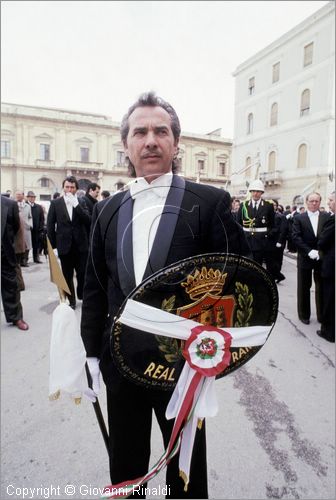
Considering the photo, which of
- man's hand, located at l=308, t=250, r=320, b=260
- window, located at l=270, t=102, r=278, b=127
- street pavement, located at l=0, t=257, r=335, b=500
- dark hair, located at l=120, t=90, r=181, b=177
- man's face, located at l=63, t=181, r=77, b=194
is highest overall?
window, located at l=270, t=102, r=278, b=127

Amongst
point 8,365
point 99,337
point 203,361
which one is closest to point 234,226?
point 203,361

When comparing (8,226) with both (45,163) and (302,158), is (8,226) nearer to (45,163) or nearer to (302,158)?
(302,158)

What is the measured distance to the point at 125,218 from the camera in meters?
1.09

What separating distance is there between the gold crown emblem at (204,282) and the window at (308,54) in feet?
8.42

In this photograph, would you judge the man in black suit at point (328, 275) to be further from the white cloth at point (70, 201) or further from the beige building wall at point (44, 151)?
the beige building wall at point (44, 151)

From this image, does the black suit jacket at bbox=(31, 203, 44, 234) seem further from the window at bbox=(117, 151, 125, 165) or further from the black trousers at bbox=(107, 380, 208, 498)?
the black trousers at bbox=(107, 380, 208, 498)

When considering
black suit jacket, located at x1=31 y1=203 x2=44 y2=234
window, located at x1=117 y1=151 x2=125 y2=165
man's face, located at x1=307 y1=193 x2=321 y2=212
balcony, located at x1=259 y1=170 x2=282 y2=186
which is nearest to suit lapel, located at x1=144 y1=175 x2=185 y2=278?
window, located at x1=117 y1=151 x2=125 y2=165

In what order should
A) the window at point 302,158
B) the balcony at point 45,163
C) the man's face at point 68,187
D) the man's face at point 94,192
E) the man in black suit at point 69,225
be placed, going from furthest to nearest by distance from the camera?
1. the balcony at point 45,163
2. the man's face at point 94,192
3. the man in black suit at point 69,225
4. the man's face at point 68,187
5. the window at point 302,158

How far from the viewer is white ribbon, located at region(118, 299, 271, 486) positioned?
0.87m

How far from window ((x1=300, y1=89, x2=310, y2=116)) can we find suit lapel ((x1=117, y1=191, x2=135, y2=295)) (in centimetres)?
197

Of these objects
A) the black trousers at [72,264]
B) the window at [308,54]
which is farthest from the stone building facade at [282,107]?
the black trousers at [72,264]

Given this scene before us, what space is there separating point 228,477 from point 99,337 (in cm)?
125

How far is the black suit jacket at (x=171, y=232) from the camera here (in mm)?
1012

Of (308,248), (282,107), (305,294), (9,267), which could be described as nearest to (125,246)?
(282,107)
